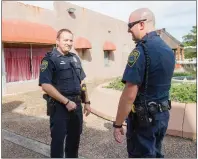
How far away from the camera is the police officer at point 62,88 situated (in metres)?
2.82

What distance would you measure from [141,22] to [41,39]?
8.75 meters

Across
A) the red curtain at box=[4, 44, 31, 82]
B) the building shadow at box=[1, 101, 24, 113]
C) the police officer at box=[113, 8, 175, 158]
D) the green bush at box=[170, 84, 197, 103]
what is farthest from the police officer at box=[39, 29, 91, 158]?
the red curtain at box=[4, 44, 31, 82]

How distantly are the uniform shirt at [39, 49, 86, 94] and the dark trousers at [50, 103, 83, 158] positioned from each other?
0.22 m

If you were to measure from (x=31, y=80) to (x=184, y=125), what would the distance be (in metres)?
7.94

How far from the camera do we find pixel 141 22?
7.36 ft

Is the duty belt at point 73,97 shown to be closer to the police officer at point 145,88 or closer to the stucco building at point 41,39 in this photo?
the police officer at point 145,88

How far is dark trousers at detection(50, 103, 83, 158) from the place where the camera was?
2859mm

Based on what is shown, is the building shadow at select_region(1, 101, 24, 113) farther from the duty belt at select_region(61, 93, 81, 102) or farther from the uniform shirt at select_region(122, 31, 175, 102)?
the uniform shirt at select_region(122, 31, 175, 102)

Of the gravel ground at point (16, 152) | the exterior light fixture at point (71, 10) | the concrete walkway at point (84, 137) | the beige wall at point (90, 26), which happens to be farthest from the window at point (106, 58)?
the gravel ground at point (16, 152)

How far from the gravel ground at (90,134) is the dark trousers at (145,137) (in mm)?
1446

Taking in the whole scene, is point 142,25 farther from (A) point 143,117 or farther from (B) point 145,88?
(A) point 143,117

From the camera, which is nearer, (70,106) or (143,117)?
(143,117)

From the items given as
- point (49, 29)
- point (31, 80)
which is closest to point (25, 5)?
point (49, 29)

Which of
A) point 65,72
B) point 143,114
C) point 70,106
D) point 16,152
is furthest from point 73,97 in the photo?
point 16,152
